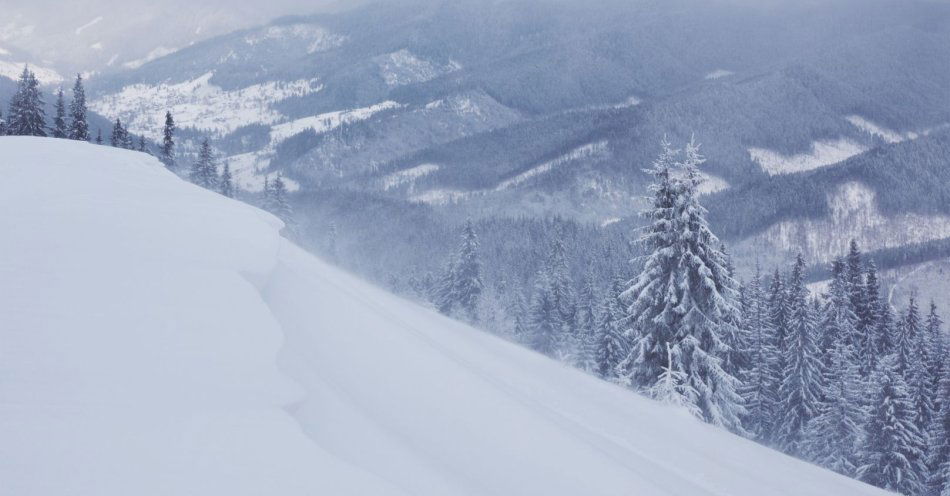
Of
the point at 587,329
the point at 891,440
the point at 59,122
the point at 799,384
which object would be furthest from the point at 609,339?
the point at 59,122

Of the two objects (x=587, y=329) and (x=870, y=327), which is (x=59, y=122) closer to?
(x=587, y=329)

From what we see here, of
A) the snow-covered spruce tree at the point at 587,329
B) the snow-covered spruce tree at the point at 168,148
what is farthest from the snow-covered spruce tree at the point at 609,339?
the snow-covered spruce tree at the point at 168,148

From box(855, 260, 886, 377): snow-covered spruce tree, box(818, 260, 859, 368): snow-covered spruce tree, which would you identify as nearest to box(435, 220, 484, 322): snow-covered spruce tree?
box(818, 260, 859, 368): snow-covered spruce tree

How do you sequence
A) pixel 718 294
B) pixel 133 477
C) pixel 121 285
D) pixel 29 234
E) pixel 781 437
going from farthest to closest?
1. pixel 781 437
2. pixel 718 294
3. pixel 29 234
4. pixel 121 285
5. pixel 133 477

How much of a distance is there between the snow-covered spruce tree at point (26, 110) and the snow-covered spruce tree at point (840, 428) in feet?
173

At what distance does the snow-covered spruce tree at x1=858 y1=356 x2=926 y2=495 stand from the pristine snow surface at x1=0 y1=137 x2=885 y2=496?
83.3 ft

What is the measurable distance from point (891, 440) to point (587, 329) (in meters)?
28.1

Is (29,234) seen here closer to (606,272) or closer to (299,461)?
(299,461)

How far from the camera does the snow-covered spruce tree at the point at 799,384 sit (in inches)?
1476

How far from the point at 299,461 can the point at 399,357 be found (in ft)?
8.92

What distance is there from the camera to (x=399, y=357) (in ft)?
19.9

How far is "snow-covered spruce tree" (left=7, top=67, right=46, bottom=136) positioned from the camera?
47.7m

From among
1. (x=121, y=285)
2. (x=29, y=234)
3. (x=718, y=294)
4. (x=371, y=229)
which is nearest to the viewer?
(x=121, y=285)

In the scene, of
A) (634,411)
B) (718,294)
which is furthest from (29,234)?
(718,294)
